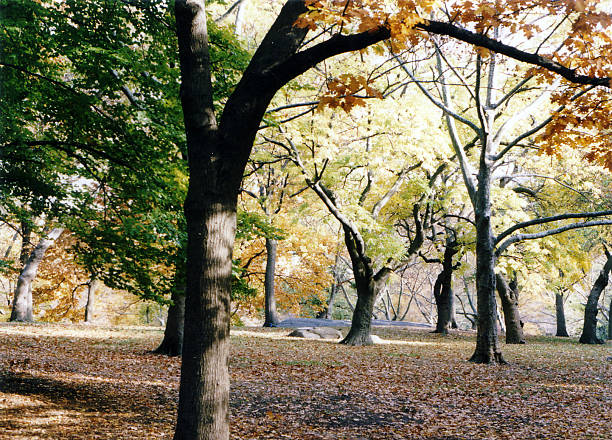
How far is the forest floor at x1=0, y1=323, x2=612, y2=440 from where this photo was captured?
598 cm

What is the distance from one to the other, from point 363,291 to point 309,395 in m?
8.72

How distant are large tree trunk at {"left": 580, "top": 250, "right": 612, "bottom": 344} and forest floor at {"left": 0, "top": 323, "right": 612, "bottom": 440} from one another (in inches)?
332

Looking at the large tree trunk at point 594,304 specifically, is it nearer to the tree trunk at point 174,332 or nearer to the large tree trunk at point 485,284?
the large tree trunk at point 485,284

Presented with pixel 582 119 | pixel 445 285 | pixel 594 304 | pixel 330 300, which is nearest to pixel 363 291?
pixel 445 285

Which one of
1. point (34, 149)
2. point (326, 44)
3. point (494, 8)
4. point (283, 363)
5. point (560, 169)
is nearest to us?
point (326, 44)

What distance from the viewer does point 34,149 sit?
8055 millimetres

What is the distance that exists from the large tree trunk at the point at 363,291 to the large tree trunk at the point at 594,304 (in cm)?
1080

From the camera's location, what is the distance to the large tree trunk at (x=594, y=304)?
21.0 m

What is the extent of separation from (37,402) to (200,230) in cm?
413

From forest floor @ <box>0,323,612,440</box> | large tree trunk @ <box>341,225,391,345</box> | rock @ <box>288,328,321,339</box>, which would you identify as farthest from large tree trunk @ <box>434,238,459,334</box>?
forest floor @ <box>0,323,612,440</box>

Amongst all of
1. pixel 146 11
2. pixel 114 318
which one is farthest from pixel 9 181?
pixel 114 318

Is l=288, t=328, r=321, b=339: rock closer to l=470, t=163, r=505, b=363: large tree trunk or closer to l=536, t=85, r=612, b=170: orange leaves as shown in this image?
l=470, t=163, r=505, b=363: large tree trunk

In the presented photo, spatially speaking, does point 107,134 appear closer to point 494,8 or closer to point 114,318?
point 494,8

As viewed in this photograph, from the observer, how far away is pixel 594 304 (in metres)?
21.2
